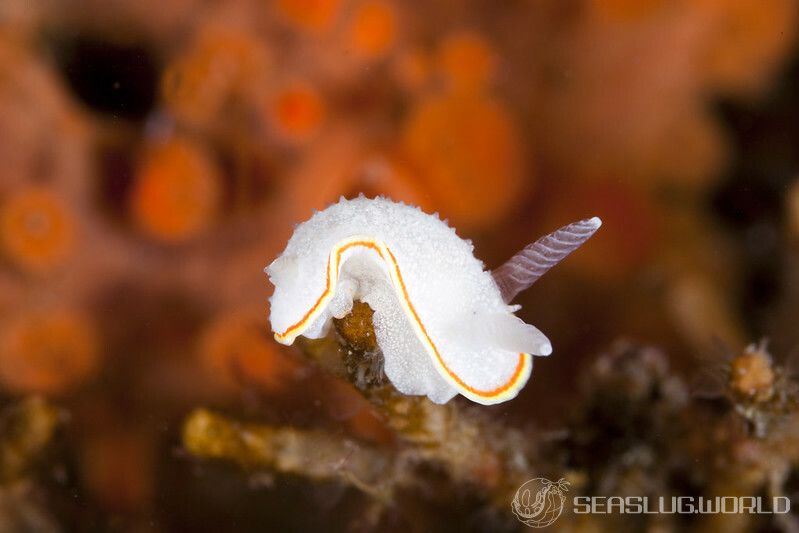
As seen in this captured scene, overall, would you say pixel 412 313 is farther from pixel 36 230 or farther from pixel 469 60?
pixel 36 230

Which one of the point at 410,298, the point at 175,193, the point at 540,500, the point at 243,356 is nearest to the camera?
the point at 410,298

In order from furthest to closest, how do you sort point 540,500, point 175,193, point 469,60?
1. point 469,60
2. point 175,193
3. point 540,500

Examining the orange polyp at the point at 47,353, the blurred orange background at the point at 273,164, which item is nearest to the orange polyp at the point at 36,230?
the blurred orange background at the point at 273,164

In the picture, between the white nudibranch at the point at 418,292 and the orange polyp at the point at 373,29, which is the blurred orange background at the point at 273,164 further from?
A: the white nudibranch at the point at 418,292

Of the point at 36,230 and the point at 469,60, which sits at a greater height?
the point at 469,60

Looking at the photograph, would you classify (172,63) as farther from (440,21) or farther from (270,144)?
(440,21)

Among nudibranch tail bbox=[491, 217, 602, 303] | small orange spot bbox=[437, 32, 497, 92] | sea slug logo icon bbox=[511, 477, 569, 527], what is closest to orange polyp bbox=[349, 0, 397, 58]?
small orange spot bbox=[437, 32, 497, 92]

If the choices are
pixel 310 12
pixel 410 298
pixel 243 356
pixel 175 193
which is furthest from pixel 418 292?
pixel 310 12
